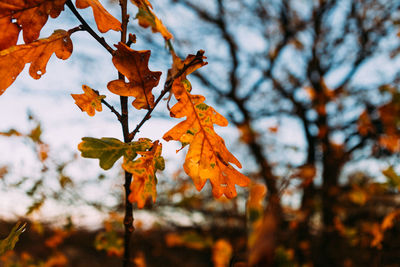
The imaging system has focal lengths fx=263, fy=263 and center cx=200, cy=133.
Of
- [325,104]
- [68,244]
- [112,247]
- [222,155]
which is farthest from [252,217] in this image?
[68,244]

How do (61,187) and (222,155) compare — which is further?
(61,187)

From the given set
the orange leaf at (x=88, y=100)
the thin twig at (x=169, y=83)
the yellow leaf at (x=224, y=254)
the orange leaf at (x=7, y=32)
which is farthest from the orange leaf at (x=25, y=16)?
the yellow leaf at (x=224, y=254)

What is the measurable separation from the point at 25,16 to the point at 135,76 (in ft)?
0.78

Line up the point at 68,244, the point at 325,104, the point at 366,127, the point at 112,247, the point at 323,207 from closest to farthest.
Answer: the point at 112,247 < the point at 366,127 < the point at 323,207 < the point at 325,104 < the point at 68,244

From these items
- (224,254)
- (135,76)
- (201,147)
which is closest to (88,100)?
(135,76)

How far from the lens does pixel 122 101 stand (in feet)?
1.97

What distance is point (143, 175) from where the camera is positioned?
22.3 inches

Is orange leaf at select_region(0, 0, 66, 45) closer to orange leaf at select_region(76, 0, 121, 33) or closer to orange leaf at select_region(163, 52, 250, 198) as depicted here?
orange leaf at select_region(76, 0, 121, 33)

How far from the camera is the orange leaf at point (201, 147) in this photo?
633 millimetres

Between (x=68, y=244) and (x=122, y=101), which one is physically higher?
(x=122, y=101)

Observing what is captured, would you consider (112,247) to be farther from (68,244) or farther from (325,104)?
(68,244)

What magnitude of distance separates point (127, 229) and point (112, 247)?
717 millimetres

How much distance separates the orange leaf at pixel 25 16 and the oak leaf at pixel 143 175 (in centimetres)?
33

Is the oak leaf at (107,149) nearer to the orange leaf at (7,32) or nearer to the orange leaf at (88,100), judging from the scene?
the orange leaf at (88,100)
